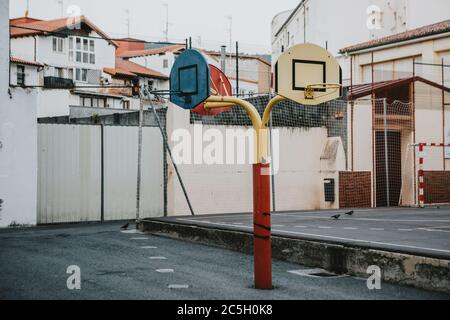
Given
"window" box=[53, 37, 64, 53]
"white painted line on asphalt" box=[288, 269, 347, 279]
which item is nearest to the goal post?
"white painted line on asphalt" box=[288, 269, 347, 279]

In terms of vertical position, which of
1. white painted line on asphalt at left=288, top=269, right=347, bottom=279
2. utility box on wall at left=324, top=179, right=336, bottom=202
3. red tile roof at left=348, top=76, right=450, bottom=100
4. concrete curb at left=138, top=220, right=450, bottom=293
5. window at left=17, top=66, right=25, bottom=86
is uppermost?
window at left=17, top=66, right=25, bottom=86

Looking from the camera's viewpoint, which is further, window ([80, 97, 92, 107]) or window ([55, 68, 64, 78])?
window ([55, 68, 64, 78])

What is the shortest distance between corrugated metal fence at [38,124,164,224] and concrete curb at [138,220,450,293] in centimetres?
617

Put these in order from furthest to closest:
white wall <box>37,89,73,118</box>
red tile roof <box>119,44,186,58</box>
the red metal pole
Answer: red tile roof <box>119,44,186,58</box>, white wall <box>37,89,73,118</box>, the red metal pole

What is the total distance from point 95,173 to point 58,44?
4253cm

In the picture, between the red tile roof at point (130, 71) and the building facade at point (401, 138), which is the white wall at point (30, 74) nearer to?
the red tile roof at point (130, 71)

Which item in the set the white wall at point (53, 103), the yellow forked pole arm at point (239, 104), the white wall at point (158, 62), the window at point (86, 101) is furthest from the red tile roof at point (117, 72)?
the yellow forked pole arm at point (239, 104)

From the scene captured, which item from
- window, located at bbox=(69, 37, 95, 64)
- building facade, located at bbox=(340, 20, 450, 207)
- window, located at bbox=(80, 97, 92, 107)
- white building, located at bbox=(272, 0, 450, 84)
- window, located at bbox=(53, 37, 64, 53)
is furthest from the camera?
window, located at bbox=(69, 37, 95, 64)

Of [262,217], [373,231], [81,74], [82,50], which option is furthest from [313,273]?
[82,50]

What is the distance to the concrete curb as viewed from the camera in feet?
25.4

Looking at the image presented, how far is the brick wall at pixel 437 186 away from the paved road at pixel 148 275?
13113mm

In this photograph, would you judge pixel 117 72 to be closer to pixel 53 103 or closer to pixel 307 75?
pixel 53 103

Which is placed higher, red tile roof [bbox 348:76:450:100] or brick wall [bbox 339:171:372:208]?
red tile roof [bbox 348:76:450:100]

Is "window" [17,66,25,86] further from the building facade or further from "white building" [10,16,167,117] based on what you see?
the building facade
